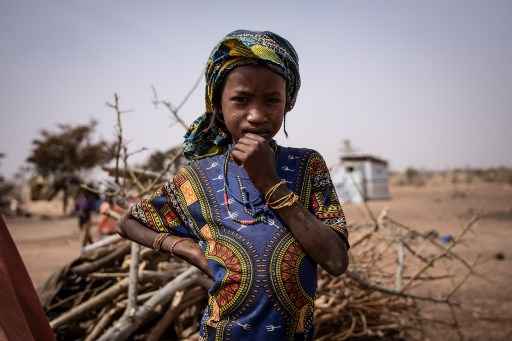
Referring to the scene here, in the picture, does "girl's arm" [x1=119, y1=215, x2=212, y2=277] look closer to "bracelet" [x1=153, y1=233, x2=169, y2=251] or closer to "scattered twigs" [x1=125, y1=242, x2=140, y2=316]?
"bracelet" [x1=153, y1=233, x2=169, y2=251]

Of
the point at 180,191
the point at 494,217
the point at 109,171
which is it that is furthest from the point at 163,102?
the point at 494,217

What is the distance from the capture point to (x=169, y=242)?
136cm

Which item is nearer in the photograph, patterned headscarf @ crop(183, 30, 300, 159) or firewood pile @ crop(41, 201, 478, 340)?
patterned headscarf @ crop(183, 30, 300, 159)

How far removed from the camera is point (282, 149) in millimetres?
1345

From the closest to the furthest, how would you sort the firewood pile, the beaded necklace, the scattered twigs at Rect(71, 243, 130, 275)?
1. the beaded necklace
2. the firewood pile
3. the scattered twigs at Rect(71, 243, 130, 275)

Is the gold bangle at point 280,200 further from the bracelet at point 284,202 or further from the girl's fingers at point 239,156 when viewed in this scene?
the girl's fingers at point 239,156

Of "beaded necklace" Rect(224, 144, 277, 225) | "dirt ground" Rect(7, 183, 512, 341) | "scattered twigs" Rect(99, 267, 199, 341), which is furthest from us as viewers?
"dirt ground" Rect(7, 183, 512, 341)

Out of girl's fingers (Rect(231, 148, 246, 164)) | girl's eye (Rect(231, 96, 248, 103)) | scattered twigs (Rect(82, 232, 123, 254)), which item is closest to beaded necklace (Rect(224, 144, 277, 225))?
girl's fingers (Rect(231, 148, 246, 164))

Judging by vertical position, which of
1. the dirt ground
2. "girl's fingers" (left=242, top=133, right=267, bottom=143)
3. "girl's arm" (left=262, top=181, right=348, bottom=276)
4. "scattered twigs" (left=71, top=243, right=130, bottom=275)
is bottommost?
the dirt ground

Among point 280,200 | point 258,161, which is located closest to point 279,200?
point 280,200

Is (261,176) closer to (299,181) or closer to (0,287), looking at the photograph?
(299,181)

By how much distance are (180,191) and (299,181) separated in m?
0.44

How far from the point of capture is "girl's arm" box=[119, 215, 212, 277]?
1302 mm

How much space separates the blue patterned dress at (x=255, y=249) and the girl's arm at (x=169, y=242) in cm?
5
